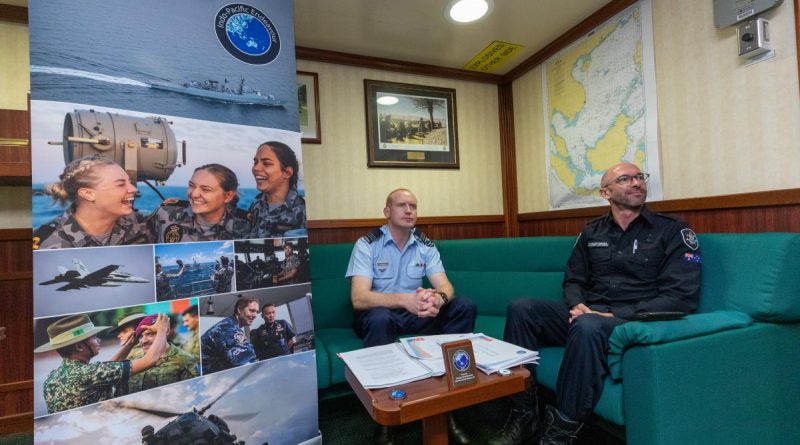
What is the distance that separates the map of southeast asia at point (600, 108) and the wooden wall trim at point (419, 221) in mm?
559

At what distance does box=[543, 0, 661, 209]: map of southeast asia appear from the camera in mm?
1966

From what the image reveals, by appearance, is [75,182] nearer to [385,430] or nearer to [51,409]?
[51,409]

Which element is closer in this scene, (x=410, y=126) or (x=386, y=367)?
(x=386, y=367)

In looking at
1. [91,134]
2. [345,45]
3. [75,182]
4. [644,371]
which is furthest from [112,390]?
[345,45]

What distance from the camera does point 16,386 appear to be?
182cm

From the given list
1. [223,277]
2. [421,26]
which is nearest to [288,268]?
[223,277]

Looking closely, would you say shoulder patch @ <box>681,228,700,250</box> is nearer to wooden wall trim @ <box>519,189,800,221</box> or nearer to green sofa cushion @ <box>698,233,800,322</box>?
green sofa cushion @ <box>698,233,800,322</box>

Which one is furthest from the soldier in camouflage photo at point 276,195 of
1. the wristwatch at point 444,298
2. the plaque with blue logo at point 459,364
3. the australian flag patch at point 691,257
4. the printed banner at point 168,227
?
the australian flag patch at point 691,257

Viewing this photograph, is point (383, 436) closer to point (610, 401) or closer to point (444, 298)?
point (444, 298)

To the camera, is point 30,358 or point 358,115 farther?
point 358,115

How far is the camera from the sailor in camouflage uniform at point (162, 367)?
1.13m

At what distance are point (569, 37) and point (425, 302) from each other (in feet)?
6.93

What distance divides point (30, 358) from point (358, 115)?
8.05ft

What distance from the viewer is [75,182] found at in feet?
3.49
